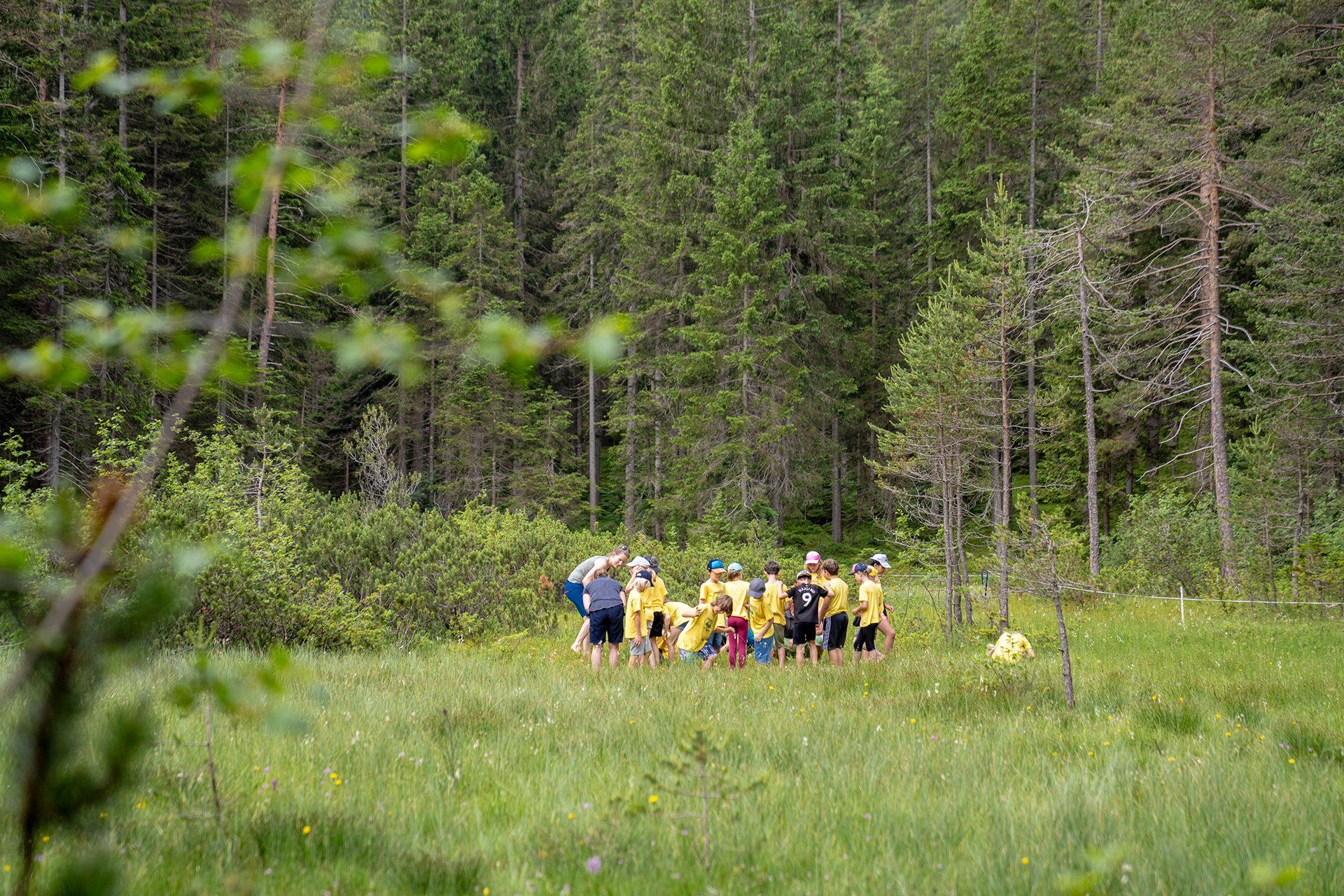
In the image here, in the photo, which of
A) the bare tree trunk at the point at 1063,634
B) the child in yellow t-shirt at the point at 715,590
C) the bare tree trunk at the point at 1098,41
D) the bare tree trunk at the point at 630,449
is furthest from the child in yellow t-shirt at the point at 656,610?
the bare tree trunk at the point at 1098,41

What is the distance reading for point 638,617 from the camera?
36.1ft

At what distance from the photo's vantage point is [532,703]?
7.32m

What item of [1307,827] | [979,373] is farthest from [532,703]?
[979,373]

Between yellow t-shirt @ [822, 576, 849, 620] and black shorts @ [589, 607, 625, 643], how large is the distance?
293 centimetres

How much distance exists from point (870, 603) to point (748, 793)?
7.09 metres

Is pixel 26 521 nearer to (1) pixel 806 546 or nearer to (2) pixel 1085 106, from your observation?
(1) pixel 806 546

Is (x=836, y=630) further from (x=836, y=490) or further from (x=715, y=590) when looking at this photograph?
(x=836, y=490)

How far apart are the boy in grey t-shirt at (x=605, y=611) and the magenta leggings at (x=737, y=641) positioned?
1.81m

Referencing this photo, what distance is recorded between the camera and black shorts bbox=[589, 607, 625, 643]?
10.3m

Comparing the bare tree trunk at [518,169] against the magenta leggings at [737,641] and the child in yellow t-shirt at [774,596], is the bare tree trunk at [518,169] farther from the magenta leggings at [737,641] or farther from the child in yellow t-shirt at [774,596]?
the magenta leggings at [737,641]

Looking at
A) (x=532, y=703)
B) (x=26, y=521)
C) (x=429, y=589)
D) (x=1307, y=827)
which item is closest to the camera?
(x=26, y=521)

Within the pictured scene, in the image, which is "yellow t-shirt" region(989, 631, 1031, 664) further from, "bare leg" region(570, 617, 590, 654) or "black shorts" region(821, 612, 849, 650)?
"bare leg" region(570, 617, 590, 654)

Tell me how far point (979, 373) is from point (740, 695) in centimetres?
954

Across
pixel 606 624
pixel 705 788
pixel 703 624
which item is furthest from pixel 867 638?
pixel 705 788
